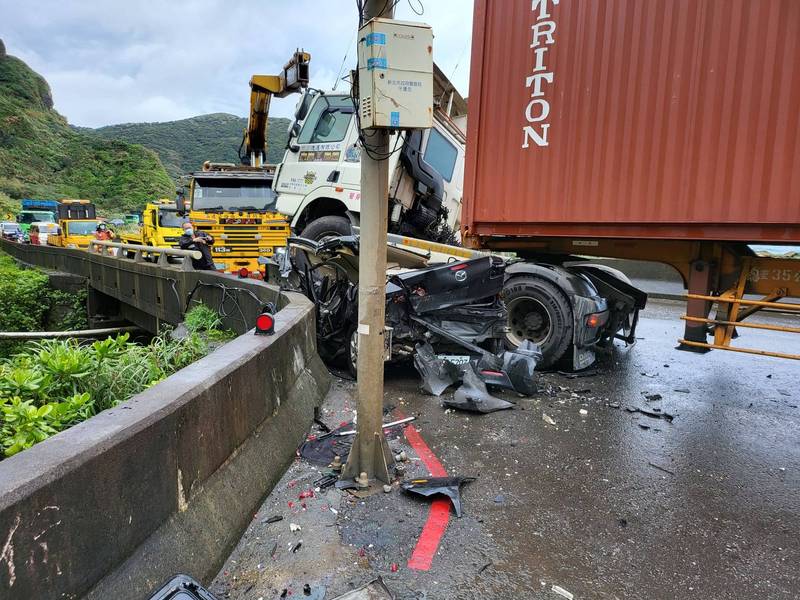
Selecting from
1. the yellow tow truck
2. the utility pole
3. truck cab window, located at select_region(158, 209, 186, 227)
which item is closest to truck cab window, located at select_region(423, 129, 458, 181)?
the utility pole

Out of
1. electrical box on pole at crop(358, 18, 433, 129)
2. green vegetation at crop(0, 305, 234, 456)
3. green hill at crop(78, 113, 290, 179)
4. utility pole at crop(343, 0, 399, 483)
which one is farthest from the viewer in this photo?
green hill at crop(78, 113, 290, 179)

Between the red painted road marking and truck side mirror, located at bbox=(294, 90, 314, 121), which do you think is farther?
truck side mirror, located at bbox=(294, 90, 314, 121)

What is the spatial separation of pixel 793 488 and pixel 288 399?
358 cm

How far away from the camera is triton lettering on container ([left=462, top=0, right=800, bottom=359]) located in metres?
4.05

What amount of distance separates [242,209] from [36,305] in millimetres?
7099

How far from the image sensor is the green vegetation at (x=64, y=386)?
2246 mm

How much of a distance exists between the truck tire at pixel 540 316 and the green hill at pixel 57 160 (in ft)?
190

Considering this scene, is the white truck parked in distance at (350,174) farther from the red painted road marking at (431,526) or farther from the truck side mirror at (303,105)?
the red painted road marking at (431,526)

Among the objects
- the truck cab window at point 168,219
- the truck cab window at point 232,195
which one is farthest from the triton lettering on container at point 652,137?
the truck cab window at point 168,219

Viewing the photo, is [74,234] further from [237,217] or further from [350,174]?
[350,174]

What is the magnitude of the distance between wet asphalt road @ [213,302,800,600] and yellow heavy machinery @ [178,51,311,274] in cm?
734

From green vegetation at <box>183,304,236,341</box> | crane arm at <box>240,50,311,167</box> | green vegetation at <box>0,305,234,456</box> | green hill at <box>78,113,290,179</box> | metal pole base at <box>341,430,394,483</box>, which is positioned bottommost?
metal pole base at <box>341,430,394,483</box>

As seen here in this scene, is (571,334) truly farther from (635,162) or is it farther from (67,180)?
(67,180)

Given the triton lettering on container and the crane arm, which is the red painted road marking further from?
the crane arm
